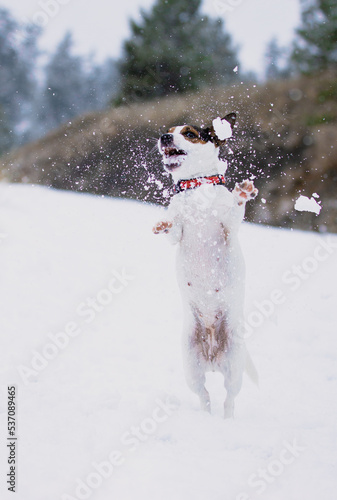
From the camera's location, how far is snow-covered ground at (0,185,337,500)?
7.38 feet

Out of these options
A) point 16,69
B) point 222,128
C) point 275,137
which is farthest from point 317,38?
point 16,69

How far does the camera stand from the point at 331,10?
1169 centimetres

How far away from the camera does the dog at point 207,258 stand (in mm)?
2654

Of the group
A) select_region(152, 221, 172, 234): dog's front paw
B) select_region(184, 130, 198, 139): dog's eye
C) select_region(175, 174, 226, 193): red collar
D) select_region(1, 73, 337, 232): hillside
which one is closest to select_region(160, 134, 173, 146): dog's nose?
select_region(184, 130, 198, 139): dog's eye

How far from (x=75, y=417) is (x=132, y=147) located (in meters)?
9.97

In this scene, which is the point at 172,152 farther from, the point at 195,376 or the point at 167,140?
the point at 195,376

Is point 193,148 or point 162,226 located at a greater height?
point 193,148

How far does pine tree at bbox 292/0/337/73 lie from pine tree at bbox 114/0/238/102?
6.72 ft

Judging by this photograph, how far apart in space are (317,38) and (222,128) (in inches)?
443

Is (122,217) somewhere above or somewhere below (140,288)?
above

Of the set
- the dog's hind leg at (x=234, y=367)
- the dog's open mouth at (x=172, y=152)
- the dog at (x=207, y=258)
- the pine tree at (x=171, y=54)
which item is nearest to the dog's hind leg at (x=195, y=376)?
the dog at (x=207, y=258)

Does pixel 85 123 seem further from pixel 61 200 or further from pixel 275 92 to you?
pixel 275 92

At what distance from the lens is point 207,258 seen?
2697mm

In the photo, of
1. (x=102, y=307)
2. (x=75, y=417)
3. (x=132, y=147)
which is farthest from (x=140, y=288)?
(x=132, y=147)
